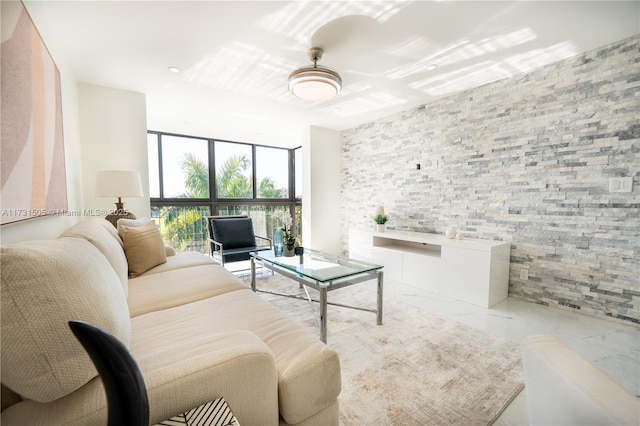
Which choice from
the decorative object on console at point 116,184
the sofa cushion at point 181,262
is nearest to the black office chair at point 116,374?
the sofa cushion at point 181,262

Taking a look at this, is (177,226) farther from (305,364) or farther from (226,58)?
(305,364)

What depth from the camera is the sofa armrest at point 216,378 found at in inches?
29.1

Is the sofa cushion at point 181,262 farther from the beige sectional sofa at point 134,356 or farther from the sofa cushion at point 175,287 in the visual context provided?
the beige sectional sofa at point 134,356

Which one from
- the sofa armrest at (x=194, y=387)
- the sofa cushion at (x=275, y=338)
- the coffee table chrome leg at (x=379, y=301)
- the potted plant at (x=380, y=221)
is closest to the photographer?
the sofa armrest at (x=194, y=387)

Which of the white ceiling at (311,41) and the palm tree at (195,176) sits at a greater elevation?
the white ceiling at (311,41)

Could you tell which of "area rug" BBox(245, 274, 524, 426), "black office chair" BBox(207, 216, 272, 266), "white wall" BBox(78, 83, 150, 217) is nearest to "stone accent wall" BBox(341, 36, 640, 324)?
"area rug" BBox(245, 274, 524, 426)

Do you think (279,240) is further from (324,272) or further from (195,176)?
(195,176)

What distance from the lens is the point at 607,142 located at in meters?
2.35

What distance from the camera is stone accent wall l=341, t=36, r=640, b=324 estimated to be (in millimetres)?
2286

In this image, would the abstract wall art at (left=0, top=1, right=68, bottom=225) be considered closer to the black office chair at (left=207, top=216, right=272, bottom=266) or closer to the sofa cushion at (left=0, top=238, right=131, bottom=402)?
the sofa cushion at (left=0, top=238, right=131, bottom=402)

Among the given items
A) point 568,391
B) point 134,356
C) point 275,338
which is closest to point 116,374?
point 134,356

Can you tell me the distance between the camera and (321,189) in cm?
496

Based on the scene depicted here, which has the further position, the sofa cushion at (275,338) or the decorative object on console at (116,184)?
the decorative object on console at (116,184)

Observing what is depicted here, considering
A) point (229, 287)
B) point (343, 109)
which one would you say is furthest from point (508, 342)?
point (343, 109)
